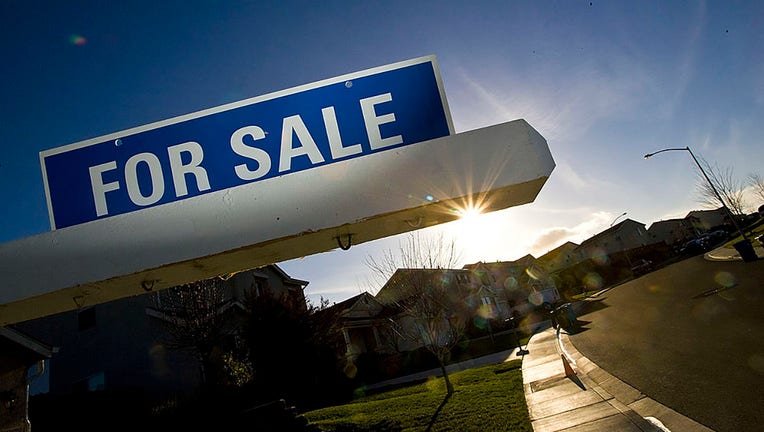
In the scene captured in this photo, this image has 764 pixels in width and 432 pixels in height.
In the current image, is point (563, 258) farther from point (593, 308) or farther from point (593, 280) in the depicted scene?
point (593, 308)

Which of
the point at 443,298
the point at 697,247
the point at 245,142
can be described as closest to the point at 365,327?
the point at 443,298

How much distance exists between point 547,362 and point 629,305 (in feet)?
38.8

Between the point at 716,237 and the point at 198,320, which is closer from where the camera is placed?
the point at 198,320

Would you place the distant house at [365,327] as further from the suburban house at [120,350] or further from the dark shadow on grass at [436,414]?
the dark shadow on grass at [436,414]

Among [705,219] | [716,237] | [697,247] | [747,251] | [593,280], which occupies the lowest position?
[593,280]

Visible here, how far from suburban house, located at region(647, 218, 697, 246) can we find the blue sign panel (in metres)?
95.4

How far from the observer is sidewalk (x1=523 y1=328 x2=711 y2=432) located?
6.59 m

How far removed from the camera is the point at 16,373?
28.2 feet

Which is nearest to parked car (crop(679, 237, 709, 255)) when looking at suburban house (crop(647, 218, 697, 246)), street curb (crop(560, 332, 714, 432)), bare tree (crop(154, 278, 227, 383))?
suburban house (crop(647, 218, 697, 246))

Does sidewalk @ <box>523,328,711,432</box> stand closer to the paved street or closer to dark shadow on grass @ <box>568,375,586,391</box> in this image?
dark shadow on grass @ <box>568,375,586,391</box>

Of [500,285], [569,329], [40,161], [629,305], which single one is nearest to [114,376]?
[40,161]

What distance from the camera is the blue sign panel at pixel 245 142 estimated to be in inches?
72.6

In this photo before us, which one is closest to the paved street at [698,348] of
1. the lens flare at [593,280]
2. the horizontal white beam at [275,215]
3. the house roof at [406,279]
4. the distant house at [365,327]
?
the house roof at [406,279]

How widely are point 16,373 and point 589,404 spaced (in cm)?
1176
